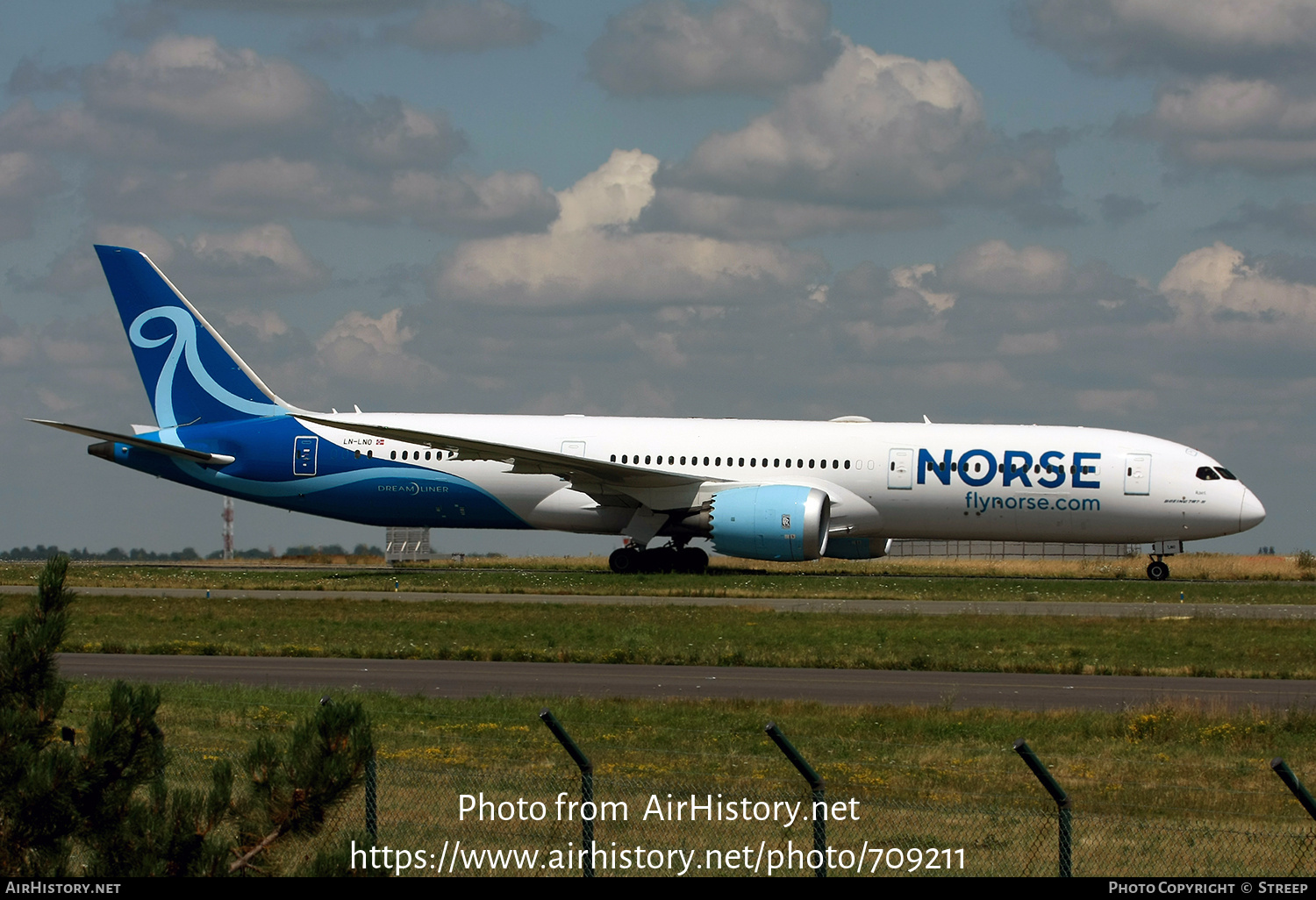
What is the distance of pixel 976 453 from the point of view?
123 feet

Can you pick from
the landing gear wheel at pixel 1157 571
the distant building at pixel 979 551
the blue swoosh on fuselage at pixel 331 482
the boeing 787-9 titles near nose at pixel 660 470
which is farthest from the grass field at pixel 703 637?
the distant building at pixel 979 551

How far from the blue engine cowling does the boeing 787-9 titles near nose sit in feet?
0.17

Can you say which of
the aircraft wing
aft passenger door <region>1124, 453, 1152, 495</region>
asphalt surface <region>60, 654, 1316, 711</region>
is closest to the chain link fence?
asphalt surface <region>60, 654, 1316, 711</region>

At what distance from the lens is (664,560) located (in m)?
39.4

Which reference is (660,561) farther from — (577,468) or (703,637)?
(703,637)

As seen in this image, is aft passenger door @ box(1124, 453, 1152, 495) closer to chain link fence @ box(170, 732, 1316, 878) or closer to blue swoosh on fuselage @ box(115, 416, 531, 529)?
blue swoosh on fuselage @ box(115, 416, 531, 529)

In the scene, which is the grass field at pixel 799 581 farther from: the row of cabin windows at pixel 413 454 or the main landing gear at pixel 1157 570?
the row of cabin windows at pixel 413 454

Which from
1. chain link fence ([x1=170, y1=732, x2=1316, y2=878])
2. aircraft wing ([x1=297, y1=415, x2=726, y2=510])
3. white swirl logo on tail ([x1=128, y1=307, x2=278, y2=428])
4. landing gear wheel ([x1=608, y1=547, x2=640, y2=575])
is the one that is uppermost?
white swirl logo on tail ([x1=128, y1=307, x2=278, y2=428])

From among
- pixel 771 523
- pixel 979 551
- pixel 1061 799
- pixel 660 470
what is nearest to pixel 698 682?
pixel 1061 799

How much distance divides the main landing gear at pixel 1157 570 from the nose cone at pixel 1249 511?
2423mm

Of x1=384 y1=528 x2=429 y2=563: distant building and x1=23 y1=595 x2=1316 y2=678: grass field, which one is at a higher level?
x1=384 y1=528 x2=429 y2=563: distant building

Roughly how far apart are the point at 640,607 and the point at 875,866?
1931 cm

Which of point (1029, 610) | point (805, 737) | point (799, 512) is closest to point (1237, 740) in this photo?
point (805, 737)

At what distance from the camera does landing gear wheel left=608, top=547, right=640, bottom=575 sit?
39.5 meters
